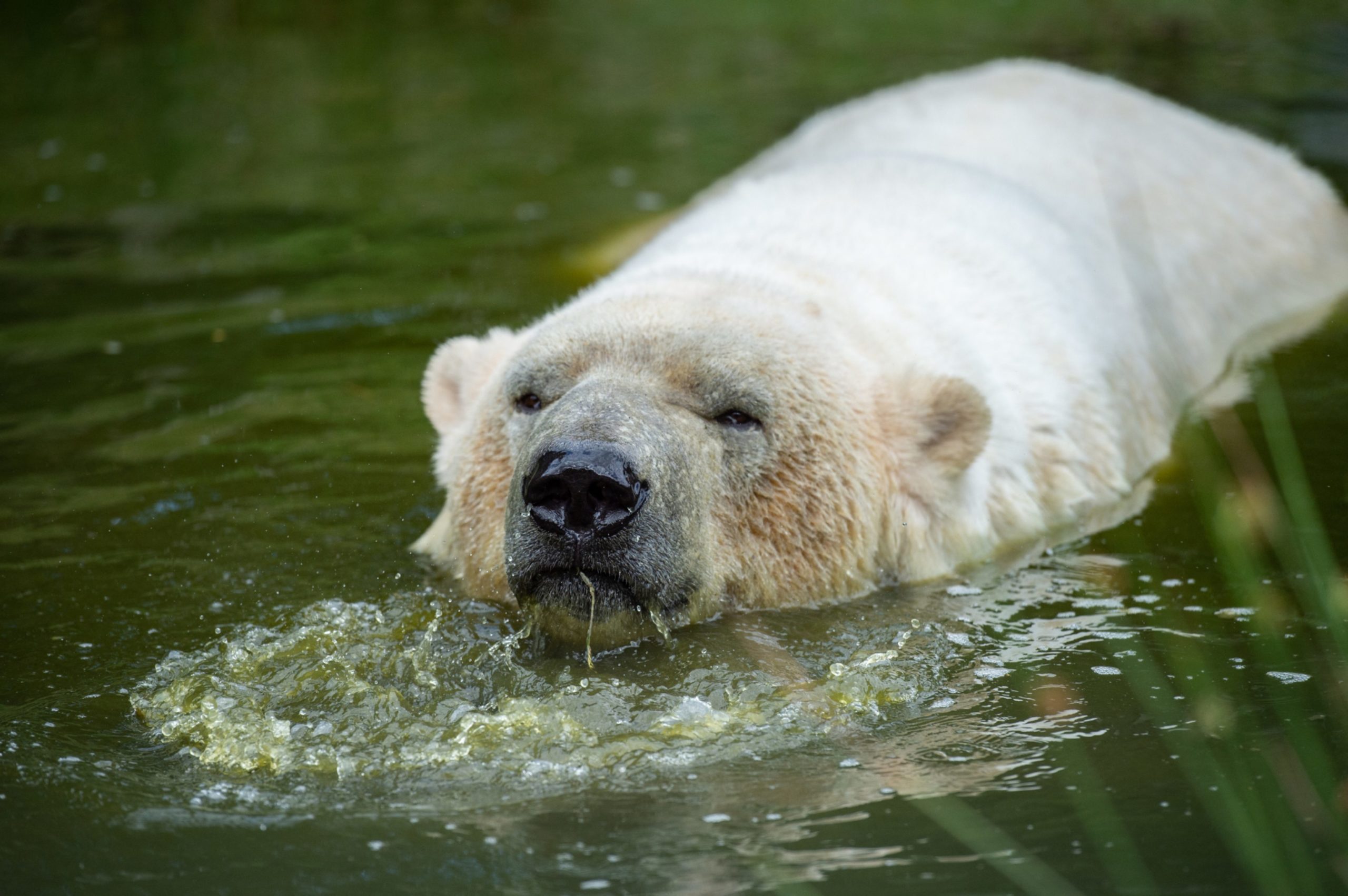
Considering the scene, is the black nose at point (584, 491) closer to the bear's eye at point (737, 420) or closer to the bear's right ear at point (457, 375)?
the bear's eye at point (737, 420)

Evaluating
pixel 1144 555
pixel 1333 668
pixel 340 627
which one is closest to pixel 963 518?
pixel 1144 555

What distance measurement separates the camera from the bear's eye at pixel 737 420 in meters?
4.47

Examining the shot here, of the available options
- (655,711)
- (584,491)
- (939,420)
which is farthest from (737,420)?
(655,711)

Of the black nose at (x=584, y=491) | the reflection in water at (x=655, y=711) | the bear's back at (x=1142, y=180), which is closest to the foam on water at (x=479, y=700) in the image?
the reflection in water at (x=655, y=711)

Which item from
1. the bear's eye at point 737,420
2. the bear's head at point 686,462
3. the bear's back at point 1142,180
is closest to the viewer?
the bear's head at point 686,462

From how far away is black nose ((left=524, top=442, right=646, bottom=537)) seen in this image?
3859mm

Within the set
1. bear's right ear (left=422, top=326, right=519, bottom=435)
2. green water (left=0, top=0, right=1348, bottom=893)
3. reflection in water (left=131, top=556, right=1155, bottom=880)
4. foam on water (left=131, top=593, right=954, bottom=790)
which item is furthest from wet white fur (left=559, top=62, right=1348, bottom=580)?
foam on water (left=131, top=593, right=954, bottom=790)

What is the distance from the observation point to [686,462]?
13.8 feet

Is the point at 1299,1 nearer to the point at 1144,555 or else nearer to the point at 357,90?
the point at 357,90

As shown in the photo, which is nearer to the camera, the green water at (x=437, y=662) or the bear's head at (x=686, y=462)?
the green water at (x=437, y=662)

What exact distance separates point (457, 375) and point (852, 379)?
4.39 feet

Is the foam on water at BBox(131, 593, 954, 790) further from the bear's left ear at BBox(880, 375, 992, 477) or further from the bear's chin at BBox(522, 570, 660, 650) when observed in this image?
the bear's left ear at BBox(880, 375, 992, 477)

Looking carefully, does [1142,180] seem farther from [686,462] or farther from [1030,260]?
[686,462]

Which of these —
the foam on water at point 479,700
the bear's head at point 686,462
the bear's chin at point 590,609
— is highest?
the bear's head at point 686,462
